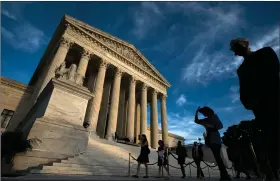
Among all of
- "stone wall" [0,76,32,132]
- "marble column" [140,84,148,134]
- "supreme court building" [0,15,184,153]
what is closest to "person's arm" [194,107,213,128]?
"supreme court building" [0,15,184,153]

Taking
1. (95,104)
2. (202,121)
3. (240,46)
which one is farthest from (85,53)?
(240,46)

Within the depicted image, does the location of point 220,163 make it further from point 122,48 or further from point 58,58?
point 122,48

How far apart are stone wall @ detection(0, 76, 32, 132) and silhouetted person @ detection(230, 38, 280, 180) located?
2171 centimetres

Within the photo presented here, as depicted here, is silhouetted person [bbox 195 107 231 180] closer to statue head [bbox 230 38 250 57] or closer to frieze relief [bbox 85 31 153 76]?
statue head [bbox 230 38 250 57]

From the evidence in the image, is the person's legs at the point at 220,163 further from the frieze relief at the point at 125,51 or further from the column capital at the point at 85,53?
the frieze relief at the point at 125,51

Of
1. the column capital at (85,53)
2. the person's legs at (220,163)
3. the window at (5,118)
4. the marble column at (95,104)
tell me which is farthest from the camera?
the column capital at (85,53)

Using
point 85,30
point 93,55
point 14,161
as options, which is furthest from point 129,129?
point 14,161

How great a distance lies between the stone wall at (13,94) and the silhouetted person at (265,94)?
855 inches

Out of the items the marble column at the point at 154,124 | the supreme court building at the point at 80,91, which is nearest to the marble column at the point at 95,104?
the supreme court building at the point at 80,91

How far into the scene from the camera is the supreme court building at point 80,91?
20.2 feet

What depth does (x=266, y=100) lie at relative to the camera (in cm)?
207

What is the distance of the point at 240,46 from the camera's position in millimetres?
2561

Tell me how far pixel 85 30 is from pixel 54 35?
384 centimetres

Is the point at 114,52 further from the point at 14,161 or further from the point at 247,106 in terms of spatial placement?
the point at 247,106
